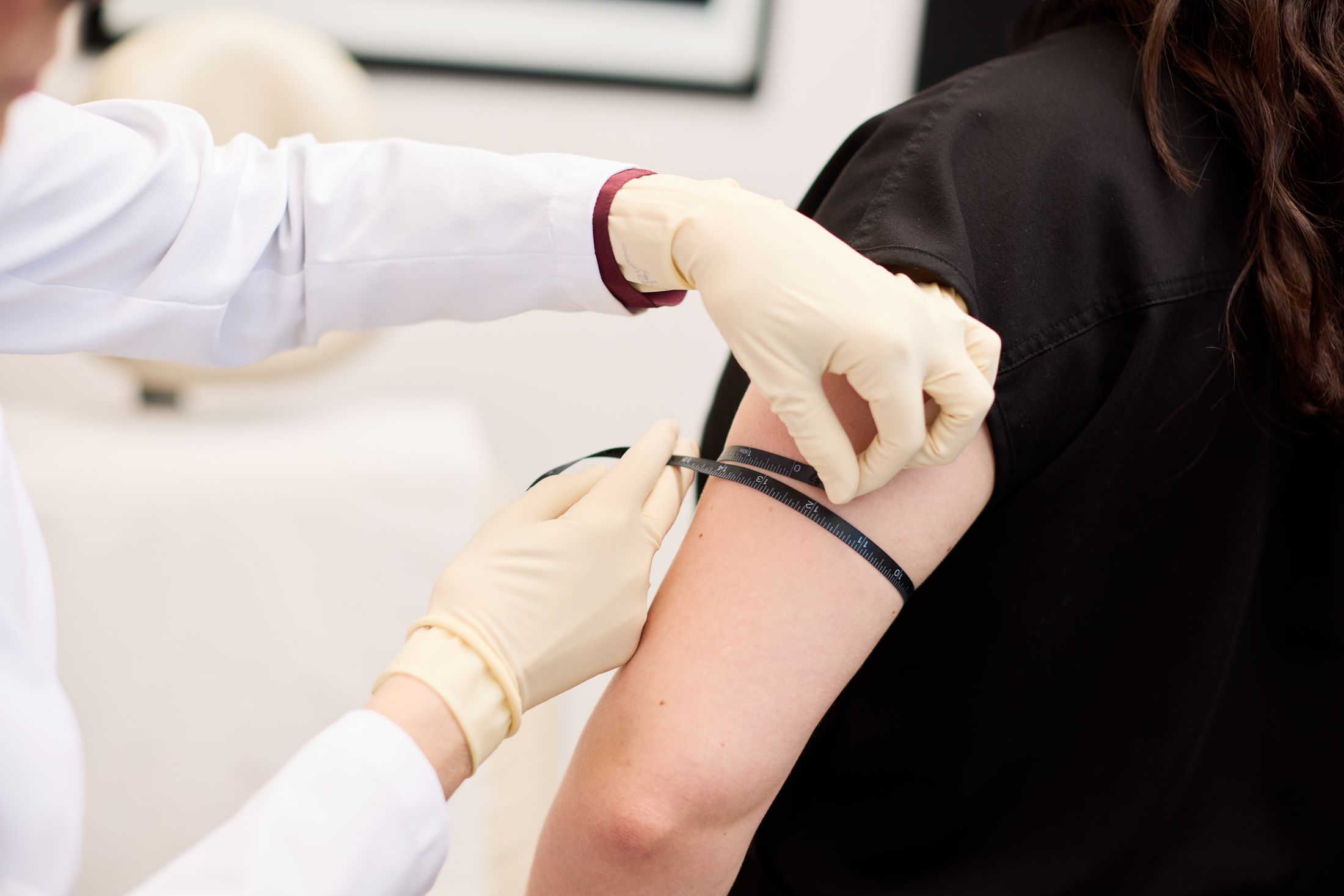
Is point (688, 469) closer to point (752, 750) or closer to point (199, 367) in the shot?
point (752, 750)

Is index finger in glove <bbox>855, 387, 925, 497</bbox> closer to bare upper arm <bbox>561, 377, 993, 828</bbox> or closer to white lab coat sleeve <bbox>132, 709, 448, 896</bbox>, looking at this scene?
bare upper arm <bbox>561, 377, 993, 828</bbox>

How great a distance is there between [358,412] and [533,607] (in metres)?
1.25

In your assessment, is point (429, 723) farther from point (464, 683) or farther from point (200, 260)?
point (200, 260)

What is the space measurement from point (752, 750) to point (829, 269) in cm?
34

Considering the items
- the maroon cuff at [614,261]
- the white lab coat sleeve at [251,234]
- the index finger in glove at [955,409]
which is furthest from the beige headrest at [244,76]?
the index finger in glove at [955,409]

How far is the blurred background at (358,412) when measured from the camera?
1.62 metres

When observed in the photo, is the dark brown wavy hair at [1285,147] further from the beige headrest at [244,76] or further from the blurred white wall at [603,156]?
the blurred white wall at [603,156]

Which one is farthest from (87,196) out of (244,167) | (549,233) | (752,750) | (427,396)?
(427,396)

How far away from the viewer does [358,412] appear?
1.88 meters

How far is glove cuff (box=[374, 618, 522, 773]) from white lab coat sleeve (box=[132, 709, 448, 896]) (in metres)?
0.04

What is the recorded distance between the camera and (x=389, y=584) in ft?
5.84

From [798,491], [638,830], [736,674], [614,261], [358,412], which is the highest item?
[614,261]

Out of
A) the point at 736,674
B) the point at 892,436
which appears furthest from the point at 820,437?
the point at 736,674

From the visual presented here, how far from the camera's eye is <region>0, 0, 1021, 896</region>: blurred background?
1.62 m
